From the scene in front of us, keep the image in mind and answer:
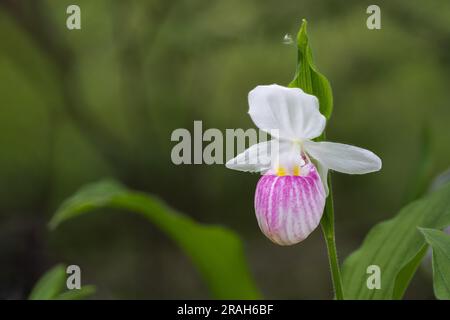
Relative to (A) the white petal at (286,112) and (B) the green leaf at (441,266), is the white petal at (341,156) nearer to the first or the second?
(A) the white petal at (286,112)

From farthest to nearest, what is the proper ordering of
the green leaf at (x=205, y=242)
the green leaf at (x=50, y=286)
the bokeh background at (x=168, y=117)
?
the bokeh background at (x=168, y=117) → the green leaf at (x=205, y=242) → the green leaf at (x=50, y=286)

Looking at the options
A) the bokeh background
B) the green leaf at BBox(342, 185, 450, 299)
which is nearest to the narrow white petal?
the green leaf at BBox(342, 185, 450, 299)

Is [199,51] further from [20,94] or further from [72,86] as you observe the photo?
[20,94]

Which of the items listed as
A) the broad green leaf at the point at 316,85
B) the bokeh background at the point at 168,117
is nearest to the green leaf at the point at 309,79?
the broad green leaf at the point at 316,85

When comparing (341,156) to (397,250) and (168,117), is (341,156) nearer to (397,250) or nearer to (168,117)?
(397,250)

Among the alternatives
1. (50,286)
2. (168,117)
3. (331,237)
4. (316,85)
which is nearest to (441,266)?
(331,237)

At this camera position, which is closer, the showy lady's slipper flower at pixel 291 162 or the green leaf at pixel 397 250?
the showy lady's slipper flower at pixel 291 162
